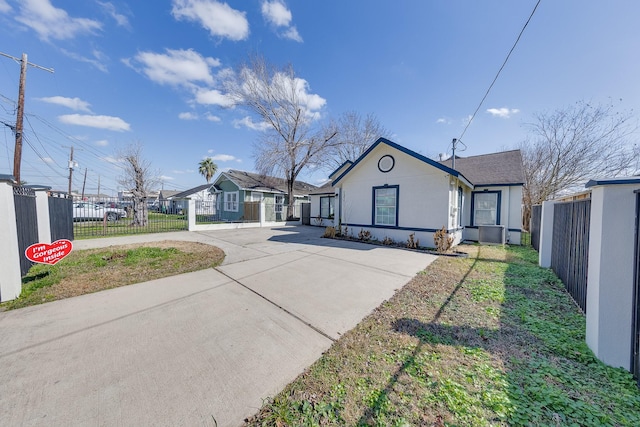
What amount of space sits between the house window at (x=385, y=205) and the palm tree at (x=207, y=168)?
41.4 meters

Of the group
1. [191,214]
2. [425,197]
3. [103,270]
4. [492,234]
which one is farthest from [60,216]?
[492,234]

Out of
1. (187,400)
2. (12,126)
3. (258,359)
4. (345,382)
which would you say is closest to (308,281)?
(258,359)

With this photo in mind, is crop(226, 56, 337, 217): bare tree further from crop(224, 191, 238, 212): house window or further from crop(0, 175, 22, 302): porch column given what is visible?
crop(0, 175, 22, 302): porch column

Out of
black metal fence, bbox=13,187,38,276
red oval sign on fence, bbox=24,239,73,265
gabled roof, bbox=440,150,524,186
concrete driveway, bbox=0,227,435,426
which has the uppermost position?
gabled roof, bbox=440,150,524,186

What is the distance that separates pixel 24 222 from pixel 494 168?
17205 mm

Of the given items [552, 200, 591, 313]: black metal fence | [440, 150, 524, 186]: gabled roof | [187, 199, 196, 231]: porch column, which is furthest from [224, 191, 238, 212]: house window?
[552, 200, 591, 313]: black metal fence

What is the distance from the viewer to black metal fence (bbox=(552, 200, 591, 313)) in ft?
12.3

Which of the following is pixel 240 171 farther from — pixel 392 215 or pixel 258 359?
pixel 258 359

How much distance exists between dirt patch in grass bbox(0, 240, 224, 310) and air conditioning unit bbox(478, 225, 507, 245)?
11.0 meters

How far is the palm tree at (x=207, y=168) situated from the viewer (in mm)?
43469

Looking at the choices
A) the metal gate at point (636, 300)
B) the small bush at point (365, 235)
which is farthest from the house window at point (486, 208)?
the metal gate at point (636, 300)

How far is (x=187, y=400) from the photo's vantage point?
1.98 m

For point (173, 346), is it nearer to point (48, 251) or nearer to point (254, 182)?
point (48, 251)

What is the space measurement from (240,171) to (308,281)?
1949 centimetres
